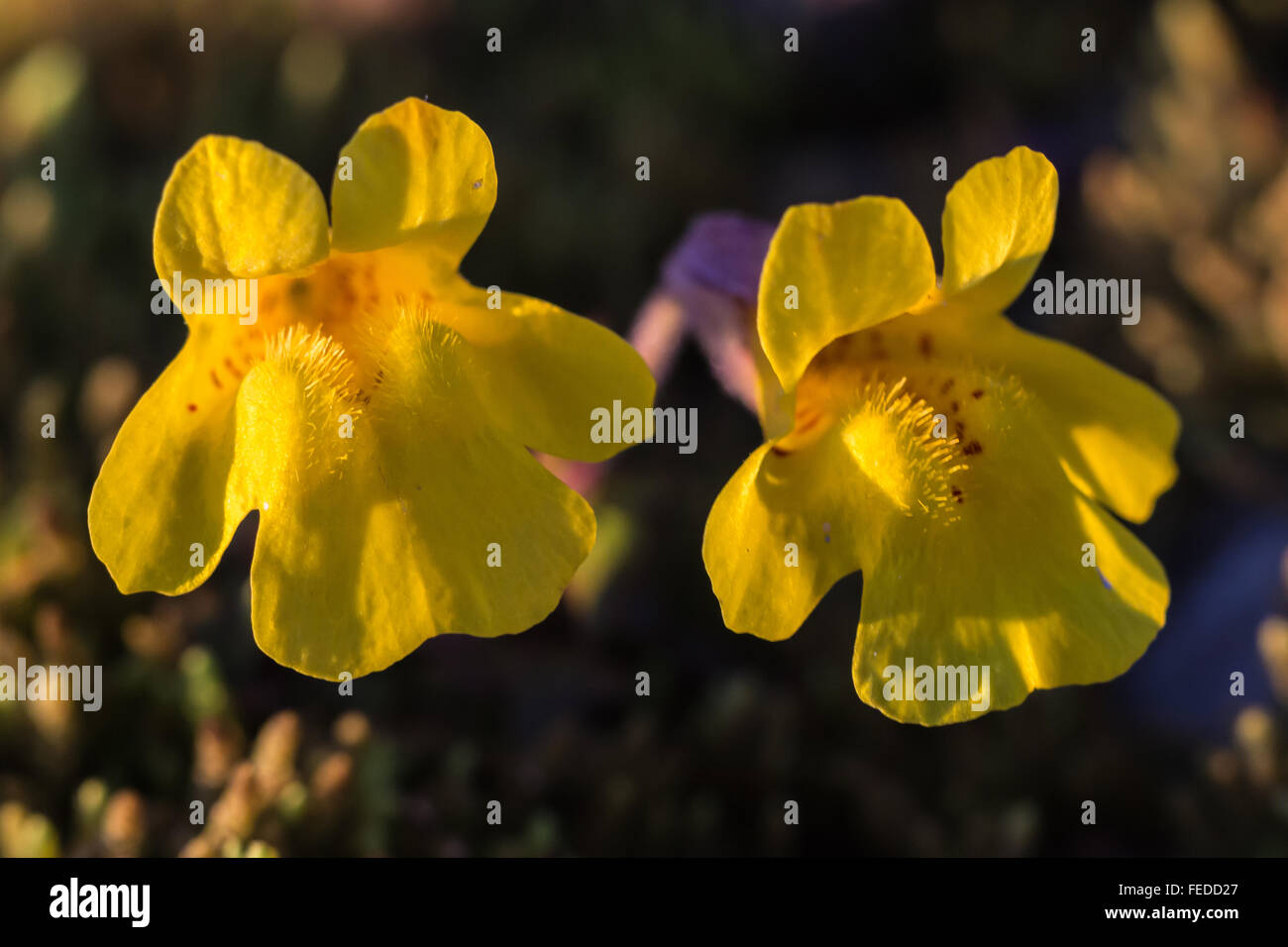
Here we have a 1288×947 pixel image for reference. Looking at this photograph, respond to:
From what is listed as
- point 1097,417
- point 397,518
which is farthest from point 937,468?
point 397,518

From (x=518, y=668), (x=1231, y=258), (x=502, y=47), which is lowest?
(x=518, y=668)

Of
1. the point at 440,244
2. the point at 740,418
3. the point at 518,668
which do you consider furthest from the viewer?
the point at 740,418

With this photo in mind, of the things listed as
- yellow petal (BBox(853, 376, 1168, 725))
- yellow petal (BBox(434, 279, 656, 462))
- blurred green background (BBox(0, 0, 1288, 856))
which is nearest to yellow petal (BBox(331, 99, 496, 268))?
yellow petal (BBox(434, 279, 656, 462))

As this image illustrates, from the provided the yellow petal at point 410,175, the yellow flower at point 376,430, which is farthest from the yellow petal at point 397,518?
the yellow petal at point 410,175

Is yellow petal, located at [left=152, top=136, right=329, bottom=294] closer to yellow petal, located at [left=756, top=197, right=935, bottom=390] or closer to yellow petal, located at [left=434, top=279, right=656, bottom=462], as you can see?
yellow petal, located at [left=434, top=279, right=656, bottom=462]
